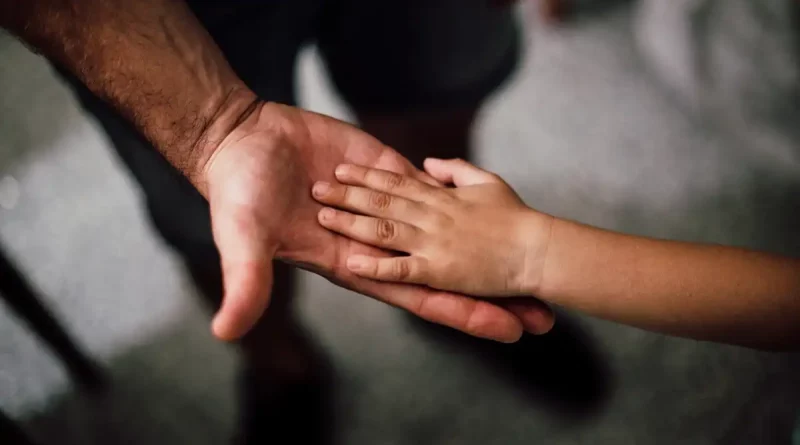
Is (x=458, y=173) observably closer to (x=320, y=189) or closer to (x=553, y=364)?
(x=320, y=189)

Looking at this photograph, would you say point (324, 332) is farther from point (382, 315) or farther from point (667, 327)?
point (667, 327)

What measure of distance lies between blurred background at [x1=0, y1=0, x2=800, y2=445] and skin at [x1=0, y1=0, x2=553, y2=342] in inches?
9.9

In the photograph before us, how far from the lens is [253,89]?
708 millimetres

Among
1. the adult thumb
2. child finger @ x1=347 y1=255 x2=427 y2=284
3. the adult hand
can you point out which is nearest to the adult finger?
the adult hand

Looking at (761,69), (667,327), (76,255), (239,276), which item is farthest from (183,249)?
(761,69)

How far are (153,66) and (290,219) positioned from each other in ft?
0.72

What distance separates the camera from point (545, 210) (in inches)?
37.5

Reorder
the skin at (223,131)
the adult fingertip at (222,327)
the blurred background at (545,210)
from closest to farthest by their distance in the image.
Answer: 1. the adult fingertip at (222,327)
2. the skin at (223,131)
3. the blurred background at (545,210)

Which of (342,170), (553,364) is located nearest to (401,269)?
(342,170)

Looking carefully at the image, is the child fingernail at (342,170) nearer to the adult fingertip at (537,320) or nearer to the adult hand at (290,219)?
the adult hand at (290,219)

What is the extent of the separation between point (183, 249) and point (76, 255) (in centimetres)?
18

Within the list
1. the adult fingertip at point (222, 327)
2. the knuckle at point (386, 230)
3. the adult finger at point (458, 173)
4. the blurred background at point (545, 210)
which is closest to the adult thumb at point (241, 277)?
the adult fingertip at point (222, 327)

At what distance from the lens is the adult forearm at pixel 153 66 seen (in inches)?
23.5

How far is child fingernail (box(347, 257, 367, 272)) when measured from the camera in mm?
556
